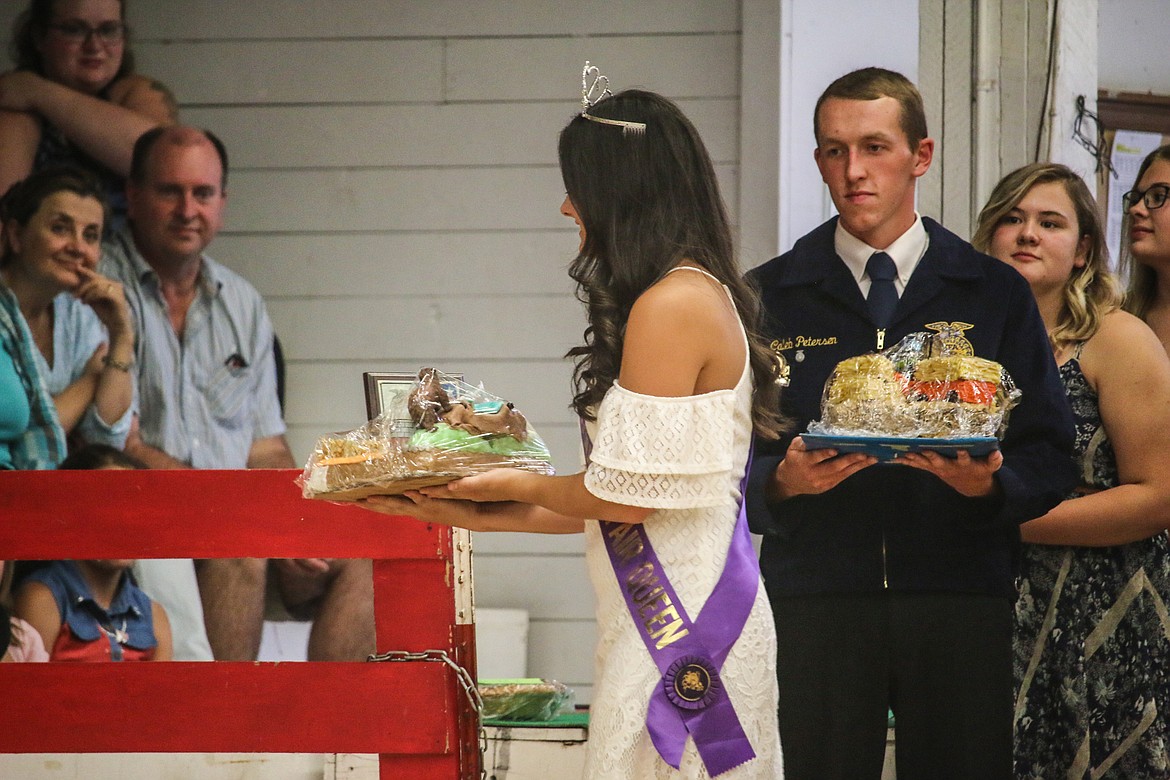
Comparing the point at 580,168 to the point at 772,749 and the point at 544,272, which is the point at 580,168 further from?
the point at 544,272

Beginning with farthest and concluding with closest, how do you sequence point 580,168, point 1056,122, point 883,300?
point 1056,122 → point 883,300 → point 580,168

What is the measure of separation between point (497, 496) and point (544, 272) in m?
2.55

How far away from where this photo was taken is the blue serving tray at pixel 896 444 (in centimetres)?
166

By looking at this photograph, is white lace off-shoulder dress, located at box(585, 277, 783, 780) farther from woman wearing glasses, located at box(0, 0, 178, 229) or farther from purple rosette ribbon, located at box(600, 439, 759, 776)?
woman wearing glasses, located at box(0, 0, 178, 229)

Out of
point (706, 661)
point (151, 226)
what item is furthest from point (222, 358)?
point (706, 661)

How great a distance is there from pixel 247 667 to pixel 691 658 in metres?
0.78

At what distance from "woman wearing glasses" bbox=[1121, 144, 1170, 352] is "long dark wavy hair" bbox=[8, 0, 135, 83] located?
130 inches

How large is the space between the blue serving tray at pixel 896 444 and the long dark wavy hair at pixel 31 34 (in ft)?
10.8

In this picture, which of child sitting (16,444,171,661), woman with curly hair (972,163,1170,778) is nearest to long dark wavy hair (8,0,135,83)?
child sitting (16,444,171,661)

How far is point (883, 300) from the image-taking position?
203 centimetres

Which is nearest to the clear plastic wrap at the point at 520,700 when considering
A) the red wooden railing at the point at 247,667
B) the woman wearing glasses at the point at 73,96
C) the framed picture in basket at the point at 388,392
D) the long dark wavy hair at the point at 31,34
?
the red wooden railing at the point at 247,667

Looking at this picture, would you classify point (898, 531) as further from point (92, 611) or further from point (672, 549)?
point (92, 611)

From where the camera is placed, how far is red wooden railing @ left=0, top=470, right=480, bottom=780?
6.07 feet

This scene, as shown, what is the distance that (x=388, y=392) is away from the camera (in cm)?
177
